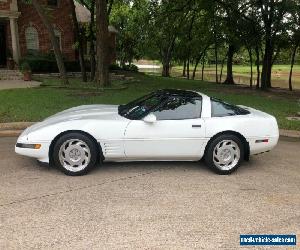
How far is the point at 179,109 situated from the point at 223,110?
0.73m

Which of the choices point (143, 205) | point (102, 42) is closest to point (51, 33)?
point (102, 42)

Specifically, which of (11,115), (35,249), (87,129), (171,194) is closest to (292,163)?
(171,194)

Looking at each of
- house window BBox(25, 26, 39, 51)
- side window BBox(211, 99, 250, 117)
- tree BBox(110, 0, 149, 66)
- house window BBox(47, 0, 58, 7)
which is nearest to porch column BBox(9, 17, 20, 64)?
house window BBox(25, 26, 39, 51)

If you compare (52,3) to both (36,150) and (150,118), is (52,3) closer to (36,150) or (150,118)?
(36,150)

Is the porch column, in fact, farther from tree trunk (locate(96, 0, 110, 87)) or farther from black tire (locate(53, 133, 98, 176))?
black tire (locate(53, 133, 98, 176))

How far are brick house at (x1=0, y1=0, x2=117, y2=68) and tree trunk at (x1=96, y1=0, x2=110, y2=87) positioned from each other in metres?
8.78

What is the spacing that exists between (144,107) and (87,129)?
1002 mm

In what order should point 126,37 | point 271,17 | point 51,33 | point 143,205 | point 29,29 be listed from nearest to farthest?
1. point 143,205
2. point 51,33
3. point 271,17
4. point 29,29
5. point 126,37

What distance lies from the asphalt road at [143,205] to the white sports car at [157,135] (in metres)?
0.27

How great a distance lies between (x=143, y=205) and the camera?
4.38 m

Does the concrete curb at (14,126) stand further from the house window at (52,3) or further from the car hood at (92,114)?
the house window at (52,3)

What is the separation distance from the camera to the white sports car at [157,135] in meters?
5.25

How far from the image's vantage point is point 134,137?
17.5ft

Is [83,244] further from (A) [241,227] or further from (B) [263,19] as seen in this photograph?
(B) [263,19]
